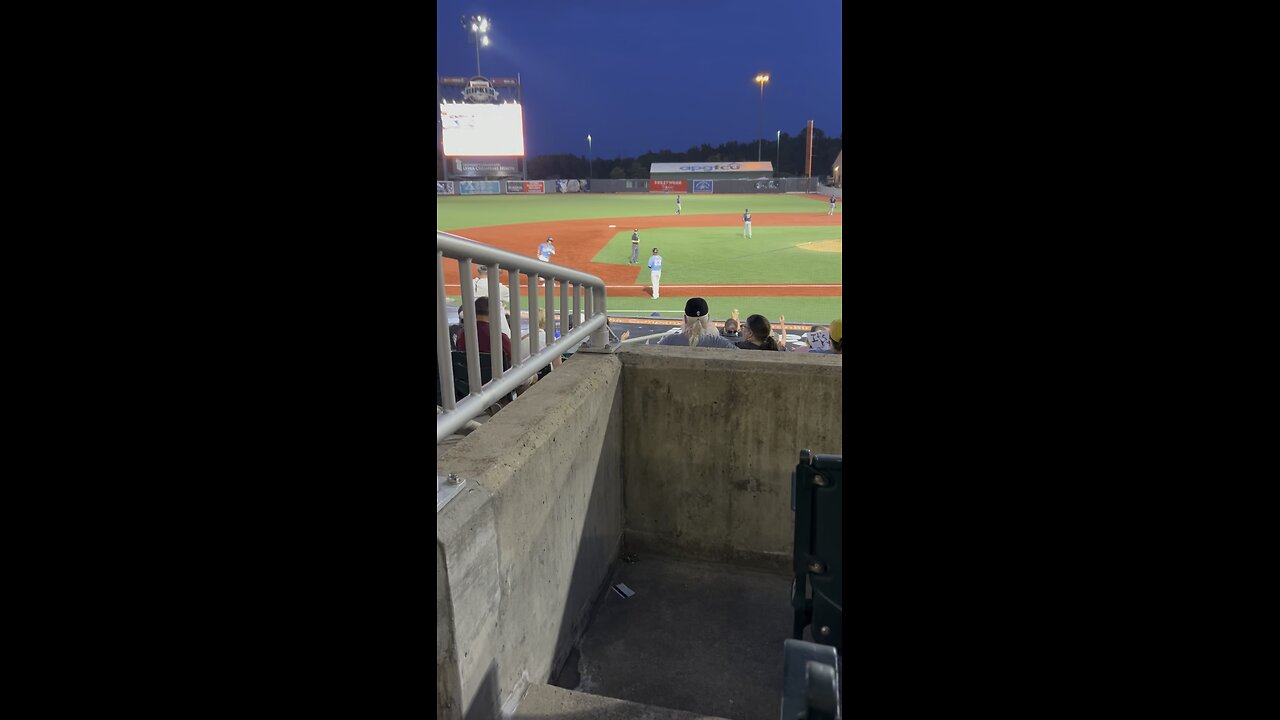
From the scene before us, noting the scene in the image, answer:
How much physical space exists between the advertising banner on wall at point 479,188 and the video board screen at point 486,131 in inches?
286

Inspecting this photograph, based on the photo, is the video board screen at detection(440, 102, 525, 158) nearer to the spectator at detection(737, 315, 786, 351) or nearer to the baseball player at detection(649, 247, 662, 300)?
the baseball player at detection(649, 247, 662, 300)

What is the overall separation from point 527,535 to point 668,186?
67.2 m

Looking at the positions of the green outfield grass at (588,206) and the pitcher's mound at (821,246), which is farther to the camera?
the green outfield grass at (588,206)

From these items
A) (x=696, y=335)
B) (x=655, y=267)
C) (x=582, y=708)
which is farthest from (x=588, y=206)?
(x=582, y=708)

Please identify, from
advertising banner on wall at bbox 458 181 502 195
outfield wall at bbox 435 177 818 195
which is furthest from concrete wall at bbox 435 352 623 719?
advertising banner on wall at bbox 458 181 502 195

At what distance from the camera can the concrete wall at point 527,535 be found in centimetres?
262

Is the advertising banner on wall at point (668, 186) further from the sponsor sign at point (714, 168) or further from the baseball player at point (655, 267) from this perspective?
the baseball player at point (655, 267)

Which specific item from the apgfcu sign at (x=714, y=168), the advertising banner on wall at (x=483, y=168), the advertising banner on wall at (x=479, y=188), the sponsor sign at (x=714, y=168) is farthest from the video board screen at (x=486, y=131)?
the apgfcu sign at (x=714, y=168)

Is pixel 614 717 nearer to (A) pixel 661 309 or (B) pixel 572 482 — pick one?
(B) pixel 572 482

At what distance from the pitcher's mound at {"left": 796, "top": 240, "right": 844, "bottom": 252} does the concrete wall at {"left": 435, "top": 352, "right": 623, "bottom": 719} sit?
86.4ft

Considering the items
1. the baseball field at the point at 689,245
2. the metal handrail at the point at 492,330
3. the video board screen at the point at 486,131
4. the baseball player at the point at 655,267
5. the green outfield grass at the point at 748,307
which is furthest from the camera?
the video board screen at the point at 486,131

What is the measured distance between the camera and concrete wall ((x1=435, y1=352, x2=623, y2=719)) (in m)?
2.62

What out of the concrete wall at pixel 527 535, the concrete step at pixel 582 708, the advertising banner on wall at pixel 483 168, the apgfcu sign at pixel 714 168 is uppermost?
the apgfcu sign at pixel 714 168

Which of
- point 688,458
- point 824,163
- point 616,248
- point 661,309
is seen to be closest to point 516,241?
point 616,248
